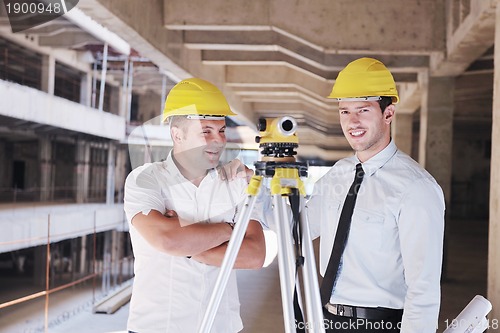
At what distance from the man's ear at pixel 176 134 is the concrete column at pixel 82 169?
89.4 feet

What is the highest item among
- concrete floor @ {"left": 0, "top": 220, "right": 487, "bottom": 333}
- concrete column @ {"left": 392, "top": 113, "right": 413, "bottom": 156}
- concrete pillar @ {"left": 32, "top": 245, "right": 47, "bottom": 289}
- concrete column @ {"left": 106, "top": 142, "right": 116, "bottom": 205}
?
concrete column @ {"left": 392, "top": 113, "right": 413, "bottom": 156}

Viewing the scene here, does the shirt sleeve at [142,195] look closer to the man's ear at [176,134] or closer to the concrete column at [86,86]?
the man's ear at [176,134]

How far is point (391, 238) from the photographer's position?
7.92 feet

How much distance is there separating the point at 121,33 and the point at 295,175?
571 centimetres

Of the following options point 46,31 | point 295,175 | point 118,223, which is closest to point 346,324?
point 295,175

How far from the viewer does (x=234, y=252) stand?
2145mm

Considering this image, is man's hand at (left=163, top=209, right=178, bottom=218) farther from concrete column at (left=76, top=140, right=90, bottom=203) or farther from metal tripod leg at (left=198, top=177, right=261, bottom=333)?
concrete column at (left=76, top=140, right=90, bottom=203)

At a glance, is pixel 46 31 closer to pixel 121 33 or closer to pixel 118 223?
pixel 118 223

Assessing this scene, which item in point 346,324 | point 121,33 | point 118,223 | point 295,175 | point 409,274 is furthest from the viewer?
point 118,223

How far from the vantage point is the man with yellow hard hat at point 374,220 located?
2318 mm

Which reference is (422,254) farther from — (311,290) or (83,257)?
(83,257)

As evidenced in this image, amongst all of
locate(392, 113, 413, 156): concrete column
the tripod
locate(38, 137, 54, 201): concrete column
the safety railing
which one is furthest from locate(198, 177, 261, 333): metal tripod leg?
locate(38, 137, 54, 201): concrete column

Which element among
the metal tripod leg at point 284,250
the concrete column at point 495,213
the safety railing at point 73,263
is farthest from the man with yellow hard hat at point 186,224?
the safety railing at point 73,263

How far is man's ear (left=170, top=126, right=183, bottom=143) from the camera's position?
8.10 ft
